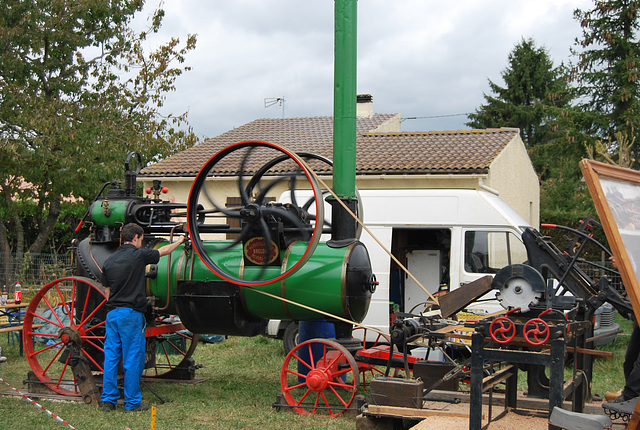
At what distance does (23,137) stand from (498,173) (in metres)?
11.3

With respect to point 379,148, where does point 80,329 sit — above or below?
below

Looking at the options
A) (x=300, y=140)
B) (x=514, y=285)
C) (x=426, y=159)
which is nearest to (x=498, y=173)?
(x=426, y=159)

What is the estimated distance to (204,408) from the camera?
6.91m

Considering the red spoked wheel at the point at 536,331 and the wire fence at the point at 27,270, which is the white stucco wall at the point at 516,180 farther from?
the red spoked wheel at the point at 536,331

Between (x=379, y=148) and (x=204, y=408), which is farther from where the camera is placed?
(x=379, y=148)

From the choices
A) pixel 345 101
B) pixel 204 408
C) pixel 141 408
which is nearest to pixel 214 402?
pixel 204 408

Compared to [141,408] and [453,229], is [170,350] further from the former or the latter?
[453,229]

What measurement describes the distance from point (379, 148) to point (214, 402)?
10.9 m

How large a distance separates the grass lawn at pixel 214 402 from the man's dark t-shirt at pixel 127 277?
3.50 feet

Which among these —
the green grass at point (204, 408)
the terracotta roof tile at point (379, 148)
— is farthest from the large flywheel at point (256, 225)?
the terracotta roof tile at point (379, 148)

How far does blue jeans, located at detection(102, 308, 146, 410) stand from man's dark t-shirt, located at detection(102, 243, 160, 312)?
0.09 metres

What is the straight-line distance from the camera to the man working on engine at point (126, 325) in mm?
6762

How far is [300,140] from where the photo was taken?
19.6 meters

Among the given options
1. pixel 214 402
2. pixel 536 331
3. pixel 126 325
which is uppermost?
pixel 536 331
